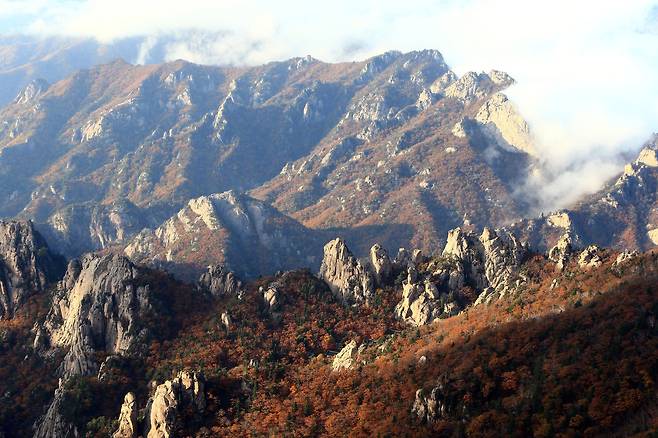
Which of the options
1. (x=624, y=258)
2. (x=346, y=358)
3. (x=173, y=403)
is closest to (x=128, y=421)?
(x=173, y=403)

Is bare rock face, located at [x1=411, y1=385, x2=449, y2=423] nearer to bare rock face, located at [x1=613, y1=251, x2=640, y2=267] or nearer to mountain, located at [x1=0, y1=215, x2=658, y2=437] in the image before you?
mountain, located at [x1=0, y1=215, x2=658, y2=437]

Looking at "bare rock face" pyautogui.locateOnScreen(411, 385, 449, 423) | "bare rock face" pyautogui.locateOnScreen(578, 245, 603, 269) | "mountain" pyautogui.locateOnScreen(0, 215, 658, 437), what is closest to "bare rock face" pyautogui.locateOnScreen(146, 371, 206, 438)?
"mountain" pyautogui.locateOnScreen(0, 215, 658, 437)

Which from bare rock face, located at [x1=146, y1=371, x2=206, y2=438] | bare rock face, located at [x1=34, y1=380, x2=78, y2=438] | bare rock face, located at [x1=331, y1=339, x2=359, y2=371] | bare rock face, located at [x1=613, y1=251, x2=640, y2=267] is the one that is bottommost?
bare rock face, located at [x1=34, y1=380, x2=78, y2=438]

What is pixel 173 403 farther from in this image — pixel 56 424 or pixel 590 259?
pixel 590 259

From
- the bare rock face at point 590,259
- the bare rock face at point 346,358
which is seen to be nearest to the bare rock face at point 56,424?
the bare rock face at point 346,358

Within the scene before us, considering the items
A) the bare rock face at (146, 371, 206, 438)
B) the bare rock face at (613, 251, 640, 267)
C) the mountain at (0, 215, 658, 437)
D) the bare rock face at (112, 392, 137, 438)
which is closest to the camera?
the mountain at (0, 215, 658, 437)

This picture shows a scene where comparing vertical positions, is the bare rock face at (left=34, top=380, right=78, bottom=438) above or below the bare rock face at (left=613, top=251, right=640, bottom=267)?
below
